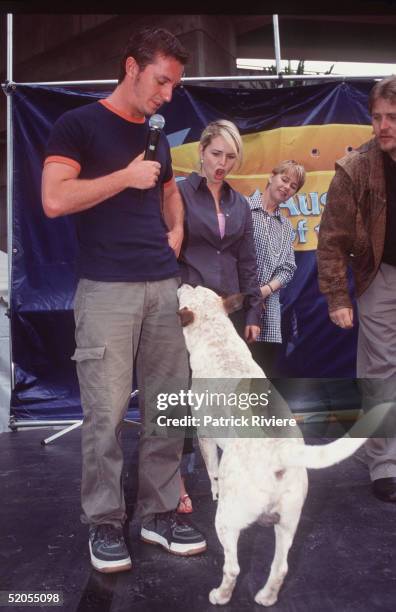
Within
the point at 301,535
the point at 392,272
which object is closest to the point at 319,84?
the point at 392,272

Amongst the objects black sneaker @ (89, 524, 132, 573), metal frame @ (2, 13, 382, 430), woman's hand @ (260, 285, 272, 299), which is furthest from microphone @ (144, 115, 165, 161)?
metal frame @ (2, 13, 382, 430)

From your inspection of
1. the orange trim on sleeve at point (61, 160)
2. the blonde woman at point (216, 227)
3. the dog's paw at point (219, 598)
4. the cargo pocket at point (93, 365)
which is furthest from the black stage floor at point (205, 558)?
the orange trim on sleeve at point (61, 160)

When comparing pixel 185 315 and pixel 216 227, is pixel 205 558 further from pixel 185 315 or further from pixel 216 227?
pixel 216 227

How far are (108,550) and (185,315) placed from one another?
39.6 inches

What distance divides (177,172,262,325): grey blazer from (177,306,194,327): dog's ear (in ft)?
1.60

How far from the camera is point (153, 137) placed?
1.94 meters

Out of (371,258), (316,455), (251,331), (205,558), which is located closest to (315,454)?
(316,455)

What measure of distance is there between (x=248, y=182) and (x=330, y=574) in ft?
10.3

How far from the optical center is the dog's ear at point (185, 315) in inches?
77.9

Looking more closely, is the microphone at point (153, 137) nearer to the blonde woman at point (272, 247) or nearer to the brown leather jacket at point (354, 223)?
the brown leather jacket at point (354, 223)

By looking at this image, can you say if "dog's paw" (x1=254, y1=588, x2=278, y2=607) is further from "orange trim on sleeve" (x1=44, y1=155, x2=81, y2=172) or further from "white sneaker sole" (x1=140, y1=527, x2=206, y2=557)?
"orange trim on sleeve" (x1=44, y1=155, x2=81, y2=172)

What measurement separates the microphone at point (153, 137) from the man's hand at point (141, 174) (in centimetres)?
9

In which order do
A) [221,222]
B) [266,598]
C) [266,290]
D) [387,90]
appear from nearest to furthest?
[266,598] → [387,90] → [221,222] → [266,290]

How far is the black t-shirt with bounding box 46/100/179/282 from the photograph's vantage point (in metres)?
1.93
